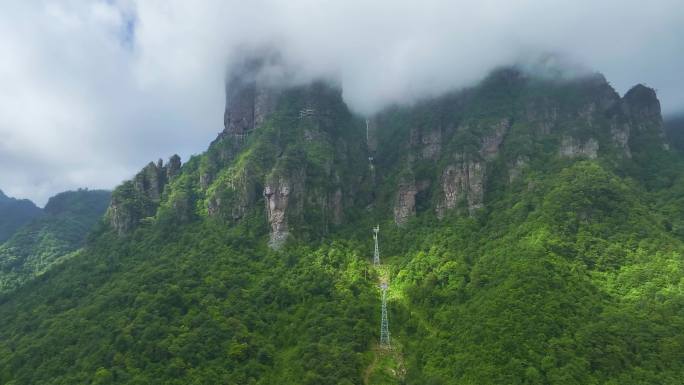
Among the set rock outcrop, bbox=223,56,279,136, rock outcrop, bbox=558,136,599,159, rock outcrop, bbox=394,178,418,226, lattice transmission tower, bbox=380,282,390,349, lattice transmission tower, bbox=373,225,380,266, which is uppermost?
rock outcrop, bbox=223,56,279,136

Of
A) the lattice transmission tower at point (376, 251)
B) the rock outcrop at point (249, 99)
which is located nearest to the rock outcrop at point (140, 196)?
the rock outcrop at point (249, 99)

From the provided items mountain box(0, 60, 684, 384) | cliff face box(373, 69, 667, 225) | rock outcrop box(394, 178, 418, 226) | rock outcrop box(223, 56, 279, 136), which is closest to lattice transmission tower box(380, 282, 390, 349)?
mountain box(0, 60, 684, 384)

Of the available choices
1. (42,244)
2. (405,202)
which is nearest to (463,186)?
(405,202)

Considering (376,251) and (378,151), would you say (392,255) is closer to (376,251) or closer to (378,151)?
(376,251)

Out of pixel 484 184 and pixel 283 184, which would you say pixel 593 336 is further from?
pixel 283 184

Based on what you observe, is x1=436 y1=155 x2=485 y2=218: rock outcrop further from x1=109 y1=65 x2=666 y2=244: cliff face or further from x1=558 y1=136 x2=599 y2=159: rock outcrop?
x1=558 y1=136 x2=599 y2=159: rock outcrop

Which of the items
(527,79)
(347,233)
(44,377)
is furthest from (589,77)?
(44,377)
